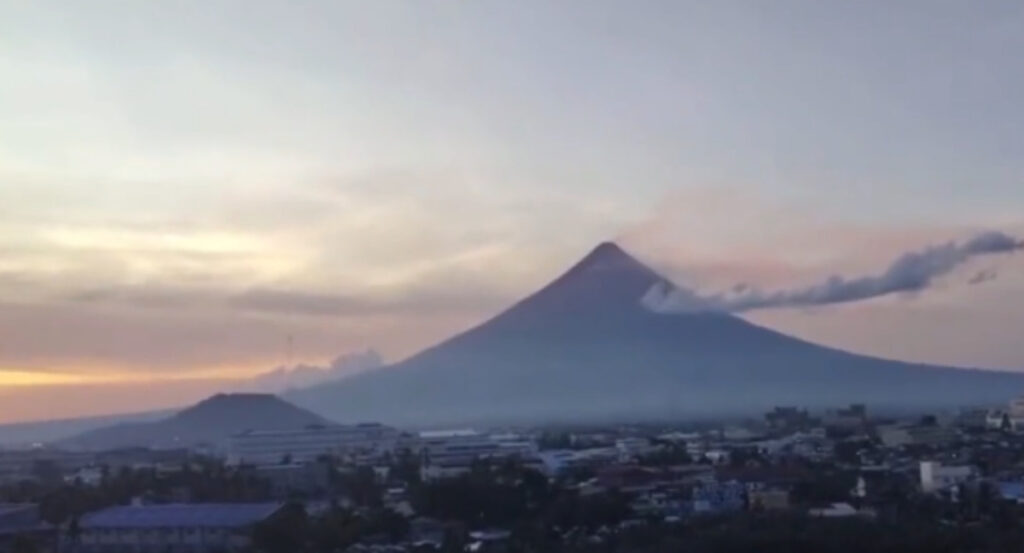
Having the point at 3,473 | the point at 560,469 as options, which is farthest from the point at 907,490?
the point at 3,473

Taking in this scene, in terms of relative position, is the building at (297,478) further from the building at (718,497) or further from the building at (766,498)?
the building at (766,498)

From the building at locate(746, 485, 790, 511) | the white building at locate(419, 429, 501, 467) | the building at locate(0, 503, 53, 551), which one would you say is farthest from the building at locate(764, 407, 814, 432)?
the building at locate(0, 503, 53, 551)

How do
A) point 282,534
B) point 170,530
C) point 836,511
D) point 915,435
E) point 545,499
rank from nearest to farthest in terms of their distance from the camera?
point 282,534, point 836,511, point 170,530, point 545,499, point 915,435

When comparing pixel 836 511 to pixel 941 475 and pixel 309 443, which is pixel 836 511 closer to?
pixel 941 475

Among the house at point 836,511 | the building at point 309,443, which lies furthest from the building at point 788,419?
the house at point 836,511

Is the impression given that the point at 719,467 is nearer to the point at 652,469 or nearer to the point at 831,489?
the point at 652,469

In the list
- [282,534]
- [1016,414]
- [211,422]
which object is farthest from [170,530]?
[211,422]
